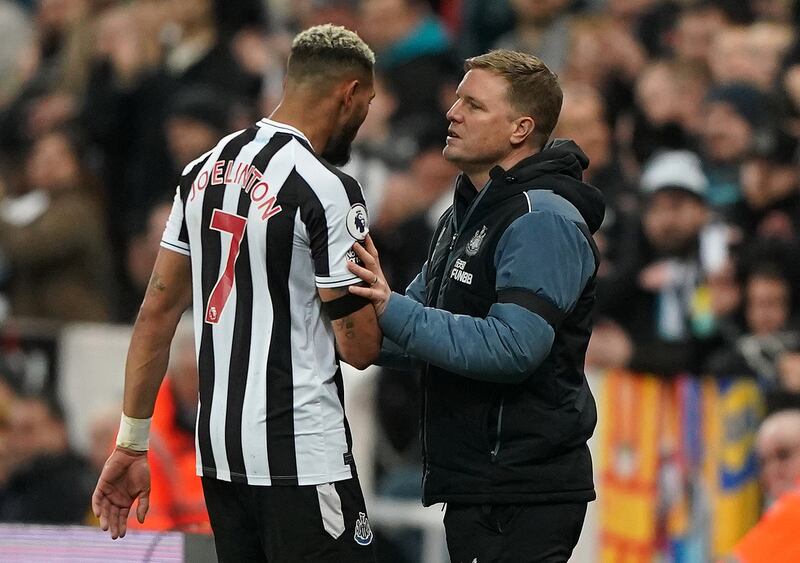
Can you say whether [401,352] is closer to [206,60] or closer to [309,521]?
[309,521]

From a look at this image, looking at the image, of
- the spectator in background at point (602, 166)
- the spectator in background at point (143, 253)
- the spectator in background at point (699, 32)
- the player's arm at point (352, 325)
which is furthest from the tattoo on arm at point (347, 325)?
the spectator in background at point (699, 32)

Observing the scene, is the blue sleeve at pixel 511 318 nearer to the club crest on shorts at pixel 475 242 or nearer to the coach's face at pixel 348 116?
the club crest on shorts at pixel 475 242

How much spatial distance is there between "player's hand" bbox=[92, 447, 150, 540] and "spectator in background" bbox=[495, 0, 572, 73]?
6434mm

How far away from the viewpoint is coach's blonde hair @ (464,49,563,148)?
4.44 meters

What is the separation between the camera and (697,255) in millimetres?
8195

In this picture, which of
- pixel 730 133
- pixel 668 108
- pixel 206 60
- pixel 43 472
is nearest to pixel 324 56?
pixel 730 133

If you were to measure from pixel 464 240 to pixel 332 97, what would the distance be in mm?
557

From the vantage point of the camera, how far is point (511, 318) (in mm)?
4191

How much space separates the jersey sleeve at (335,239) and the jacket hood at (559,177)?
51 cm

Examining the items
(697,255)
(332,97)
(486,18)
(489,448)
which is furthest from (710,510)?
(486,18)

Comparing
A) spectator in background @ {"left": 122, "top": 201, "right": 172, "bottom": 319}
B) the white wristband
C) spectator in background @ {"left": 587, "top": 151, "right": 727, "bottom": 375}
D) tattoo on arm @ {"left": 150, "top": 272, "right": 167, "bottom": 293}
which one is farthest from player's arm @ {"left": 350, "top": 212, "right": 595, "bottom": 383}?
spectator in background @ {"left": 122, "top": 201, "right": 172, "bottom": 319}

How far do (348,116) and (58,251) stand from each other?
241 inches

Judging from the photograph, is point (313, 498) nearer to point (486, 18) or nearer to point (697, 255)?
point (697, 255)

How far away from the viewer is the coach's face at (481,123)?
4.45 metres
